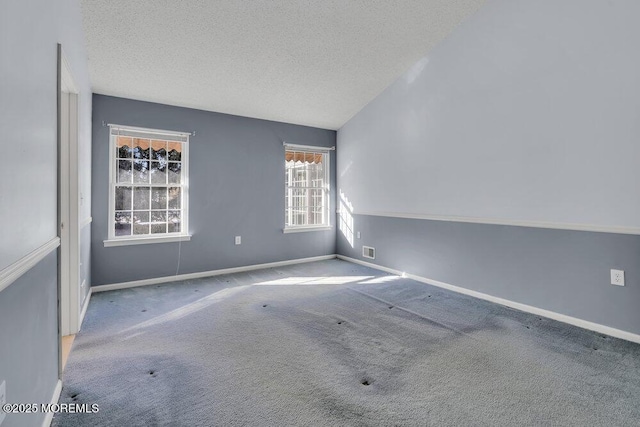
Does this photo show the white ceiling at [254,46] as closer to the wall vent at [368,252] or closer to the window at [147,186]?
the window at [147,186]

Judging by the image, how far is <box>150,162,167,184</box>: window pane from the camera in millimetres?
4137

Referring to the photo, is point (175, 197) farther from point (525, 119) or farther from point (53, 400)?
point (525, 119)

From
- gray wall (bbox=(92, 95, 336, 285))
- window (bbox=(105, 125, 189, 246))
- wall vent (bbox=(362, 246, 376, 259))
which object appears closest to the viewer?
gray wall (bbox=(92, 95, 336, 285))

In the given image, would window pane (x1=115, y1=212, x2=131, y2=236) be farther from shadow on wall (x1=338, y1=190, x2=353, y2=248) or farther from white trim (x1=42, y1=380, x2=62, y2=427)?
shadow on wall (x1=338, y1=190, x2=353, y2=248)

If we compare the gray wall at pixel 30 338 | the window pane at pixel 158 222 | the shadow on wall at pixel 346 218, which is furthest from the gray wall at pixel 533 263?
the gray wall at pixel 30 338

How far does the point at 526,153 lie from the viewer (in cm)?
310

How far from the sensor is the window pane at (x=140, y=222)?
159 inches

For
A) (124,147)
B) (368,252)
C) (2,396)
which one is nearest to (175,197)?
(124,147)

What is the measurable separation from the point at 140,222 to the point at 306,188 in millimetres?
2488

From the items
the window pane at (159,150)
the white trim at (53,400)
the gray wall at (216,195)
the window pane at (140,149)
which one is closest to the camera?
the white trim at (53,400)

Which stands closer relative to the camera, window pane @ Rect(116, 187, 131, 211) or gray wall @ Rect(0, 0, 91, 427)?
gray wall @ Rect(0, 0, 91, 427)

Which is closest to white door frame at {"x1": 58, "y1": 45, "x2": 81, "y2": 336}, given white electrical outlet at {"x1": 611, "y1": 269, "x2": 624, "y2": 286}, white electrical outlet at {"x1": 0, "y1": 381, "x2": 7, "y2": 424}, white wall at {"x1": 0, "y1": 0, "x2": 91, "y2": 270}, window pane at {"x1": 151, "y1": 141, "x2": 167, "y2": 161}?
white wall at {"x1": 0, "y1": 0, "x2": 91, "y2": 270}

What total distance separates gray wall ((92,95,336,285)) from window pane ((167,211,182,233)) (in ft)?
0.53

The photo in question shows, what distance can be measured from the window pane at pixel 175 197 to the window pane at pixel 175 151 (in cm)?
39
